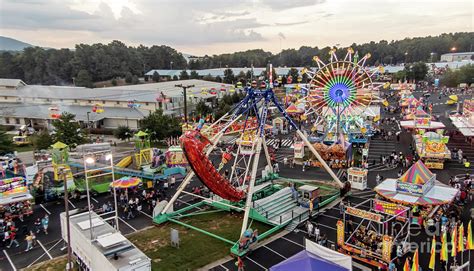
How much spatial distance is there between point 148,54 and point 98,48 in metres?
23.1

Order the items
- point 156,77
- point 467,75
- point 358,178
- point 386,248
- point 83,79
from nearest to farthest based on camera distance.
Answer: point 386,248 < point 358,178 < point 83,79 < point 467,75 < point 156,77

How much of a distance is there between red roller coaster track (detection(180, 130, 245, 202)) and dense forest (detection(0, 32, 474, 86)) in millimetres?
50885

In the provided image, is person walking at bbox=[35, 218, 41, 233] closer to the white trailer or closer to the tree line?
the white trailer

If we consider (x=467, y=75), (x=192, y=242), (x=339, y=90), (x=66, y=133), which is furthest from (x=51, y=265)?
(x=467, y=75)

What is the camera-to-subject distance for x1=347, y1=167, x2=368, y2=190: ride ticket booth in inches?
1120

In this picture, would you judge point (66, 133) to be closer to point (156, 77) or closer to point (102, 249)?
point (102, 249)

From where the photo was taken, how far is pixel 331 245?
64.6 ft

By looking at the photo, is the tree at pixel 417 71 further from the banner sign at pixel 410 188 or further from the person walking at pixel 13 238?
the person walking at pixel 13 238

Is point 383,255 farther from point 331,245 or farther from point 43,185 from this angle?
point 43,185

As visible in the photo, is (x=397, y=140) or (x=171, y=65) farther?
(x=171, y=65)

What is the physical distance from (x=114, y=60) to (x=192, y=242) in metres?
92.8

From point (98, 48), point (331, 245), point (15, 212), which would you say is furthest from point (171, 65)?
point (331, 245)

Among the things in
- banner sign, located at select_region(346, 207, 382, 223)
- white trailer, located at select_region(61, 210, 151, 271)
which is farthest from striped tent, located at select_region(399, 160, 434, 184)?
white trailer, located at select_region(61, 210, 151, 271)

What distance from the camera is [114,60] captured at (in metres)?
103
